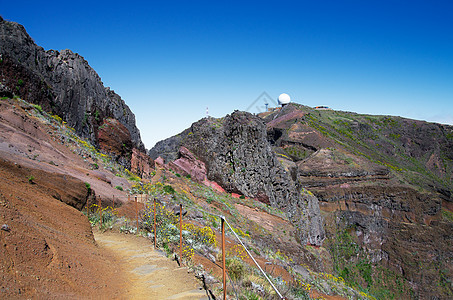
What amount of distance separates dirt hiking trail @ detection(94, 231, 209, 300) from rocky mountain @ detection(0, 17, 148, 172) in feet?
37.0

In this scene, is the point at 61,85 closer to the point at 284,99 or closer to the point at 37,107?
the point at 37,107

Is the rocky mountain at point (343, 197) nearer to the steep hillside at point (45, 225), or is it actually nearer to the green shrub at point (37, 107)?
the green shrub at point (37, 107)

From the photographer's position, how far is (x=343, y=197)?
41125 millimetres

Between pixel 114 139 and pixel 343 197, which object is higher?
pixel 114 139

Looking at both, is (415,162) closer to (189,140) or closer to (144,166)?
(189,140)

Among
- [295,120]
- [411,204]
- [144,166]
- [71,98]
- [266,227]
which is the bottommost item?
[411,204]

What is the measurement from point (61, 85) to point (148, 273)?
16.3 m

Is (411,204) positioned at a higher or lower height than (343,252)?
higher

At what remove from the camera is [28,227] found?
4.11 m

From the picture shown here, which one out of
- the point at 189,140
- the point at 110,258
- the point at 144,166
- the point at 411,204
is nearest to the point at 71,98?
the point at 144,166

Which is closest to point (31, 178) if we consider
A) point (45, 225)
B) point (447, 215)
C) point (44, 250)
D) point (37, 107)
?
point (45, 225)

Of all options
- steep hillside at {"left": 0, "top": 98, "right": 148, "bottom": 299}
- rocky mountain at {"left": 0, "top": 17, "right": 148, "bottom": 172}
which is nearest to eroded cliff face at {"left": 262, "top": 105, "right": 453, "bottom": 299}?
rocky mountain at {"left": 0, "top": 17, "right": 148, "bottom": 172}

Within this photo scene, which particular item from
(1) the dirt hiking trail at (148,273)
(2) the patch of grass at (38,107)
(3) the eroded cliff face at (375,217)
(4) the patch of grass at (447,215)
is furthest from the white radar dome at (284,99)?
(1) the dirt hiking trail at (148,273)

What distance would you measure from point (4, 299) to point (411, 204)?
4783 cm
